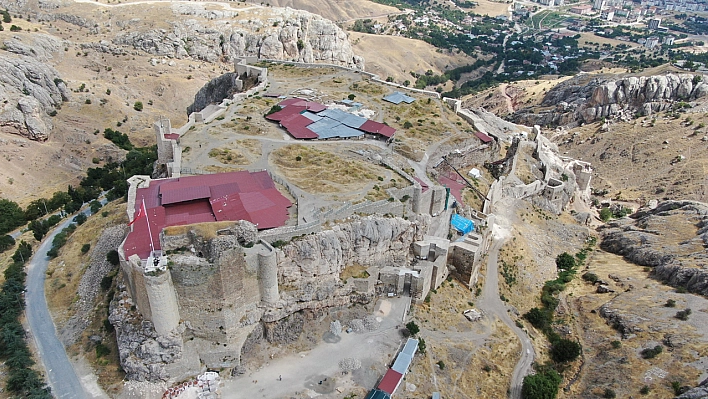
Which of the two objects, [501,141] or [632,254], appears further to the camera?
[501,141]

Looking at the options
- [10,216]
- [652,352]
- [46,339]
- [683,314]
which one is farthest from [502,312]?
[10,216]

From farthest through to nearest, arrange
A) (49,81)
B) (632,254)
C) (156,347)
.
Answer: (49,81) < (632,254) < (156,347)

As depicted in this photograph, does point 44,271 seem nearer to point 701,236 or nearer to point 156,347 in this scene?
point 156,347

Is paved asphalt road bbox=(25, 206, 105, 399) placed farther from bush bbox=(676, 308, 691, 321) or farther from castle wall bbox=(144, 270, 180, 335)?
bush bbox=(676, 308, 691, 321)

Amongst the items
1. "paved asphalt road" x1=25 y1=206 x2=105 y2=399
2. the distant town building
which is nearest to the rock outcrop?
"paved asphalt road" x1=25 y1=206 x2=105 y2=399

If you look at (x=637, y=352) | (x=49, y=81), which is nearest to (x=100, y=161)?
(x=49, y=81)

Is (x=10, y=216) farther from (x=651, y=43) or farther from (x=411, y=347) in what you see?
(x=651, y=43)
